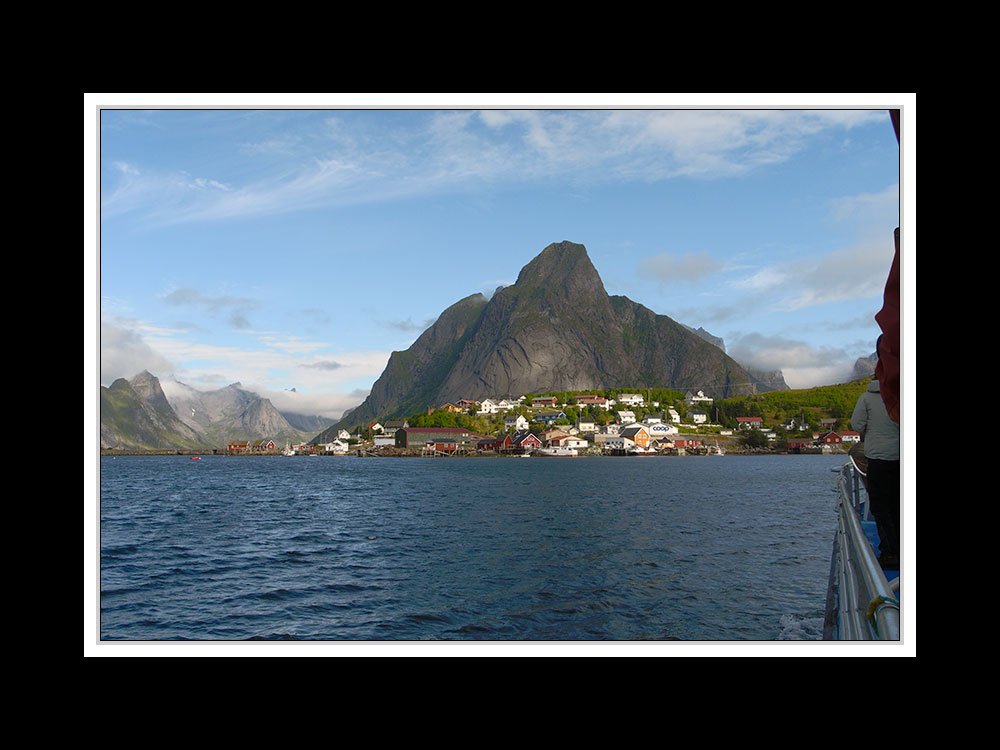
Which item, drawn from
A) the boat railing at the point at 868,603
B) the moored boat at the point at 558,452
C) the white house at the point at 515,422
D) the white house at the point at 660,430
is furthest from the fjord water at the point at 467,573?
the white house at the point at 515,422

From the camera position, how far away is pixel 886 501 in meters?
5.57

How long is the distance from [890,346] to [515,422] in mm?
147024

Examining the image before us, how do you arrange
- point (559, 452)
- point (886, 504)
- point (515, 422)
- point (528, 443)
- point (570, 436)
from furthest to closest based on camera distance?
1. point (515, 422)
2. point (528, 443)
3. point (570, 436)
4. point (559, 452)
5. point (886, 504)

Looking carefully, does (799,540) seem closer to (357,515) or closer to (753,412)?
(357,515)

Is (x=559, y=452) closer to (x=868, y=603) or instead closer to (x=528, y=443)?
(x=528, y=443)

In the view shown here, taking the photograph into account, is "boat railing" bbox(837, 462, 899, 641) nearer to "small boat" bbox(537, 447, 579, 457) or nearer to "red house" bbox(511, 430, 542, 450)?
"small boat" bbox(537, 447, 579, 457)

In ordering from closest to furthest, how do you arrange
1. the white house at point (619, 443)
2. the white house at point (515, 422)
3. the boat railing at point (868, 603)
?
the boat railing at point (868, 603)
the white house at point (619, 443)
the white house at point (515, 422)

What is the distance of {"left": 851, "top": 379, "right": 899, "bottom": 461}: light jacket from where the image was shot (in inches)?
221

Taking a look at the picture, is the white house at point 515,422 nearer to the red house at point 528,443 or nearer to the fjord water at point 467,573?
the red house at point 528,443

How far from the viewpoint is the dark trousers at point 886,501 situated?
556 centimetres

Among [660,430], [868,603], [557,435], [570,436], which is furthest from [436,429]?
[868,603]

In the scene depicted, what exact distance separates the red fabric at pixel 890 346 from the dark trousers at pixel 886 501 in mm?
463
